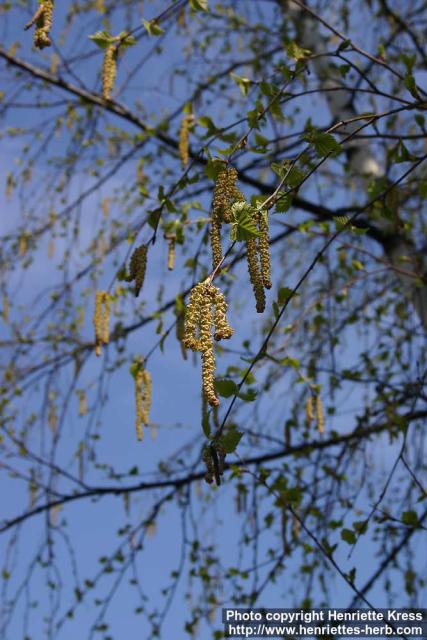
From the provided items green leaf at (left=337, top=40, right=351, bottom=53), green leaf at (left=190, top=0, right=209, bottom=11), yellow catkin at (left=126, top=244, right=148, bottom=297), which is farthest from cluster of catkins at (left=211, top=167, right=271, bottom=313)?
green leaf at (left=190, top=0, right=209, bottom=11)

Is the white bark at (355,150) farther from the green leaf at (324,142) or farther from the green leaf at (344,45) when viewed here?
the green leaf at (324,142)

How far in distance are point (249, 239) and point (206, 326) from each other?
19 cm

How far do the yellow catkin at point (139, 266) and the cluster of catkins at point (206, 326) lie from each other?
758 mm

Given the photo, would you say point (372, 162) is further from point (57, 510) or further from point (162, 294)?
point (57, 510)

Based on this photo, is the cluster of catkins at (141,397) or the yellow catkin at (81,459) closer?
the cluster of catkins at (141,397)

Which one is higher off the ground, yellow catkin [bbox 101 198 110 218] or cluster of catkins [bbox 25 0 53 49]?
yellow catkin [bbox 101 198 110 218]

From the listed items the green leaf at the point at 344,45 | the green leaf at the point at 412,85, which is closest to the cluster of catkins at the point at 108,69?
the green leaf at the point at 344,45

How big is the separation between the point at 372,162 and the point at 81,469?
8.34 feet

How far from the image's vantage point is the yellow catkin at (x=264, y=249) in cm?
111

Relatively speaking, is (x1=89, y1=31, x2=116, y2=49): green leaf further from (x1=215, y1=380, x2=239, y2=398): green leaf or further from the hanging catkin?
(x1=215, y1=380, x2=239, y2=398): green leaf

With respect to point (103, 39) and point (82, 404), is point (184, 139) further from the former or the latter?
point (82, 404)

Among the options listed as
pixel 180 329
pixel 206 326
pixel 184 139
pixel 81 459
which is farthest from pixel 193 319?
pixel 81 459

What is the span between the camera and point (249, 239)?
46.7 inches

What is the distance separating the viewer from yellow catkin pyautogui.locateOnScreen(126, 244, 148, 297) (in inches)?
72.6
